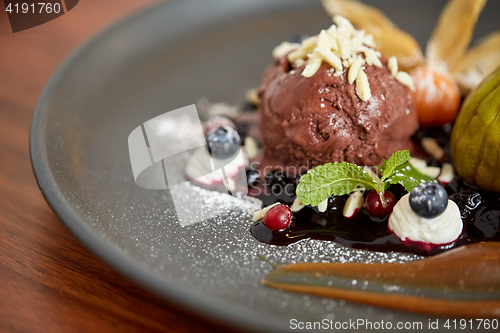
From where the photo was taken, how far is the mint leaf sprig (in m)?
1.49

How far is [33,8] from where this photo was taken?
2.24 metres

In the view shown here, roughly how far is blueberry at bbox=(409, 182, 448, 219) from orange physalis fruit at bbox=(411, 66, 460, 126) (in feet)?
2.18

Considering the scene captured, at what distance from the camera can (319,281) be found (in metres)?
1.22

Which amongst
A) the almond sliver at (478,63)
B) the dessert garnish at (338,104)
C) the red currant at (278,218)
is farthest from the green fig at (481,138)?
the red currant at (278,218)

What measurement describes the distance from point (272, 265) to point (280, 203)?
1.01 feet

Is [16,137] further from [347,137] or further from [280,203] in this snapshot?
[347,137]

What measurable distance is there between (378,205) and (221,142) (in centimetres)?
65

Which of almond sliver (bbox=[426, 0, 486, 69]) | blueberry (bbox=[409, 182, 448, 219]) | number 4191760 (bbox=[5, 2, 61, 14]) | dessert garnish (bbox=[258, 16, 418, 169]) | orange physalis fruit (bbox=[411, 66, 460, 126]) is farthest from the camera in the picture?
number 4191760 (bbox=[5, 2, 61, 14])

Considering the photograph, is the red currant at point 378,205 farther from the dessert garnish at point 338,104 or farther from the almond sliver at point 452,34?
the almond sliver at point 452,34

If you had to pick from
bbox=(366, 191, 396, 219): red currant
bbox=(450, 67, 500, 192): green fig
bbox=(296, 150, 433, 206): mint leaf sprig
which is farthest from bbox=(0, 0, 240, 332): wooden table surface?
bbox=(450, 67, 500, 192): green fig

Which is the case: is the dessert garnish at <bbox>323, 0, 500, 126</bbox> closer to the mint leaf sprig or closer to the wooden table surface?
the mint leaf sprig

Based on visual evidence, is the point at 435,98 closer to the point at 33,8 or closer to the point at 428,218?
the point at 428,218

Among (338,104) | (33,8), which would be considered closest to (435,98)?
(338,104)

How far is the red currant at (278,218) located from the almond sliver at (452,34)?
1236 mm
